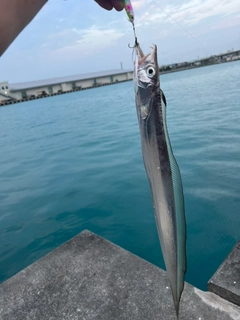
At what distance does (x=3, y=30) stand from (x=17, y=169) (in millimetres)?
9808

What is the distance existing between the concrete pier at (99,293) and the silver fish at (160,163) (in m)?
0.96

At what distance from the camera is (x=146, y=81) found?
1.10 meters

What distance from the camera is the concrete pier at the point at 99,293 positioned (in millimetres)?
2090

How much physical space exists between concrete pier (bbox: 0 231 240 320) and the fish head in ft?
5.27

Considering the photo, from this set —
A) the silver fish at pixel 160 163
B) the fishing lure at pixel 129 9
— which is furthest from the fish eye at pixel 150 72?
the fishing lure at pixel 129 9

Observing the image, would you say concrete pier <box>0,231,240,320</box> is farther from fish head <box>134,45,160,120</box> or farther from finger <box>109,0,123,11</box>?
finger <box>109,0,123,11</box>

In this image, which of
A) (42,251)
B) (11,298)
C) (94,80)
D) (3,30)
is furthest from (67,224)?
(94,80)

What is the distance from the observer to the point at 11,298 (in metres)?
2.39

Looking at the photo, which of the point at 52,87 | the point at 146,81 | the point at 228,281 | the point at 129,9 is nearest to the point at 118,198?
the point at 228,281

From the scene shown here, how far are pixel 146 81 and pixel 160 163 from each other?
33cm

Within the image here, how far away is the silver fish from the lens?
1.12m

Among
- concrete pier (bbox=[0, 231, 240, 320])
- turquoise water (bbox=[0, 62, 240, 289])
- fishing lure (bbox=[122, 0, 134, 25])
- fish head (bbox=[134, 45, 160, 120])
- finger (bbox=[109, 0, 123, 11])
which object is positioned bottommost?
turquoise water (bbox=[0, 62, 240, 289])

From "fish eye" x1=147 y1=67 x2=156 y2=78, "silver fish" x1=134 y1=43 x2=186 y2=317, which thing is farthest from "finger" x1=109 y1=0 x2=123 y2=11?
"fish eye" x1=147 y1=67 x2=156 y2=78

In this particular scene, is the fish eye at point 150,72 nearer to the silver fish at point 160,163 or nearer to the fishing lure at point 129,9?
the silver fish at point 160,163
